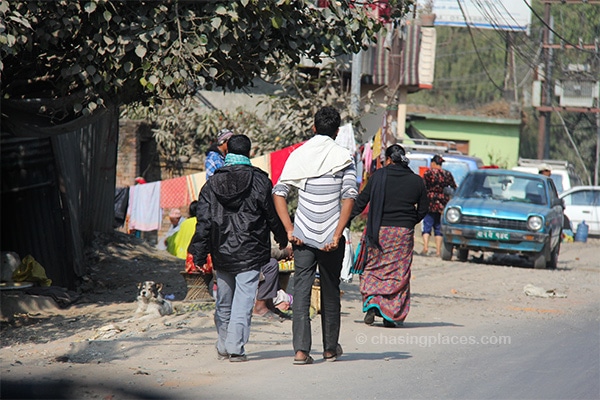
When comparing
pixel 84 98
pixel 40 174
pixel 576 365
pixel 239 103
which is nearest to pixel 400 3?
pixel 84 98

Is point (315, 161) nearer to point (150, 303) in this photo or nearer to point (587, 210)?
point (150, 303)

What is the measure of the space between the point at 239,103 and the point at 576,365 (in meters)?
15.5

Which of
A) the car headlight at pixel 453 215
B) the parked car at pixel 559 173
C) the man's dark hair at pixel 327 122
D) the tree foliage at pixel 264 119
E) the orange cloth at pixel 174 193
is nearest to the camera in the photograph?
the man's dark hair at pixel 327 122

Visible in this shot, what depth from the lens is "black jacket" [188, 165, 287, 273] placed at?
714 cm

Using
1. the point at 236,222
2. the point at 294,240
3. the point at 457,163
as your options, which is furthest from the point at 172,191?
the point at 457,163

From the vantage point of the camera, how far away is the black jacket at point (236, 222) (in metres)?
7.14

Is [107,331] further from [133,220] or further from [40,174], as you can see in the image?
[133,220]

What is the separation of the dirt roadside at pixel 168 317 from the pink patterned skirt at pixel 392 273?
36 centimetres

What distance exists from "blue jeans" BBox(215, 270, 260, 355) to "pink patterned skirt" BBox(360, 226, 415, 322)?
8.02 ft

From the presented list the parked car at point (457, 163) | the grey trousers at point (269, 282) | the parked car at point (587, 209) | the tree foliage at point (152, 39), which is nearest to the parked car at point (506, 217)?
the parked car at point (457, 163)

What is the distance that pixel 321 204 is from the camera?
23.5 feet

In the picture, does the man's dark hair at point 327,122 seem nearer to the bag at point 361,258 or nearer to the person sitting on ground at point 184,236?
the bag at point 361,258

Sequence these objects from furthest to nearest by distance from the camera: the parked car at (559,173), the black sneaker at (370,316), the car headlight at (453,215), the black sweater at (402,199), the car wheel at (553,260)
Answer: the parked car at (559,173) → the car wheel at (553,260) → the car headlight at (453,215) → the black sneaker at (370,316) → the black sweater at (402,199)

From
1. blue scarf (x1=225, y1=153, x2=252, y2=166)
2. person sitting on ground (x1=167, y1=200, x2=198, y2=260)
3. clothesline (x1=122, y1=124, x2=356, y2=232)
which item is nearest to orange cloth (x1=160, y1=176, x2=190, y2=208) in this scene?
clothesline (x1=122, y1=124, x2=356, y2=232)
